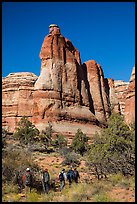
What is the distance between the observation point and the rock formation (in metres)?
49.5

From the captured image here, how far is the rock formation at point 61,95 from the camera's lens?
162 feet

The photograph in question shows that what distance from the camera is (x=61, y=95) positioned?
51688 mm

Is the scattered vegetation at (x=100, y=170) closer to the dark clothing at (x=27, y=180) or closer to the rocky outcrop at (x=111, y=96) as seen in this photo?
the dark clothing at (x=27, y=180)

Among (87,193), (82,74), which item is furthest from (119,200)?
(82,74)

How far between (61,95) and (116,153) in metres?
35.8

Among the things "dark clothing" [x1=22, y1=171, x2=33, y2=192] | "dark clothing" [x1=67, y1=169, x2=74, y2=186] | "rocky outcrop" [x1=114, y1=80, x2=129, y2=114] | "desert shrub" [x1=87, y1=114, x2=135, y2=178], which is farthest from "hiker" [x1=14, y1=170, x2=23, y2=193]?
"rocky outcrop" [x1=114, y1=80, x2=129, y2=114]

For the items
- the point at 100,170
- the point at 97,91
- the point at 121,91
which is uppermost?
the point at 121,91

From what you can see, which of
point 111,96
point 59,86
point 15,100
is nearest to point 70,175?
point 59,86

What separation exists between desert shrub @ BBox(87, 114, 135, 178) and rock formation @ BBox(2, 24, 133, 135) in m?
28.5

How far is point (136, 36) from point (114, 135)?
27.9 feet

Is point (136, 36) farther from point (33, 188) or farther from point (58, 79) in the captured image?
point (58, 79)

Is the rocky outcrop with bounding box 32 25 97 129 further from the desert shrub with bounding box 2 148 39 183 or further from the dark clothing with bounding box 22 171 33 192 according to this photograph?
the dark clothing with bounding box 22 171 33 192

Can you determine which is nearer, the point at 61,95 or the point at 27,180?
the point at 27,180

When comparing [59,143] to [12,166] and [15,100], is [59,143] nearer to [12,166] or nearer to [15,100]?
[12,166]
